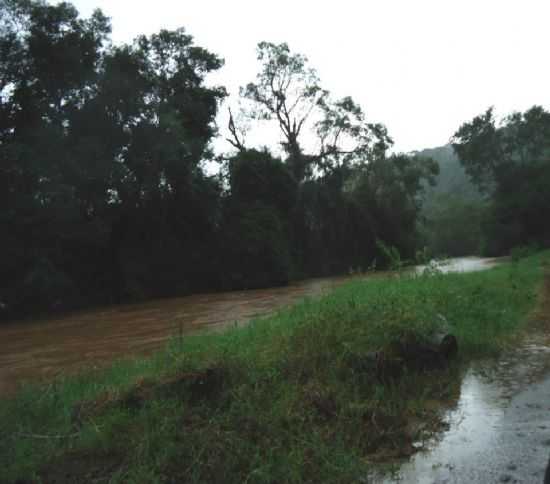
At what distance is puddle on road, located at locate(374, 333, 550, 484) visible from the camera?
2.92 meters

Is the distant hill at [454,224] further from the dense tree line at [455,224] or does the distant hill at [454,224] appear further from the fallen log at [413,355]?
the fallen log at [413,355]

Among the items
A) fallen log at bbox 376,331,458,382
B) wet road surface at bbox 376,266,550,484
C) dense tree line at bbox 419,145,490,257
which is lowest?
wet road surface at bbox 376,266,550,484

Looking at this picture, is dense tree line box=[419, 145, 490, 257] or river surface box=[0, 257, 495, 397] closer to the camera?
river surface box=[0, 257, 495, 397]

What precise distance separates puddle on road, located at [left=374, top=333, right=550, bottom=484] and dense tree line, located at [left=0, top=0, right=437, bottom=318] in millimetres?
16730

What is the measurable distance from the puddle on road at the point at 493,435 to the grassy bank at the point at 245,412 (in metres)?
0.21

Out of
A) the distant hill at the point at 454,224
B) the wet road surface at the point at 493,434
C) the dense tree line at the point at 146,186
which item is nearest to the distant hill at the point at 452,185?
the distant hill at the point at 454,224

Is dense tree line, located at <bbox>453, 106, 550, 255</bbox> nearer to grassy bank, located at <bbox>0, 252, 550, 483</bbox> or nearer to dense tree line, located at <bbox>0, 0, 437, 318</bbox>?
dense tree line, located at <bbox>0, 0, 437, 318</bbox>

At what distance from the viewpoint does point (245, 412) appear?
3.57m

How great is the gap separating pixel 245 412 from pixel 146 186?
64.6ft

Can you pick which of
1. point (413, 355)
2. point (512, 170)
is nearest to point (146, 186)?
point (413, 355)

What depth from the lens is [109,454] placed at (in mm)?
→ 3191

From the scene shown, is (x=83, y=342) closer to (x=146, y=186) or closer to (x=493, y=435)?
(x=493, y=435)

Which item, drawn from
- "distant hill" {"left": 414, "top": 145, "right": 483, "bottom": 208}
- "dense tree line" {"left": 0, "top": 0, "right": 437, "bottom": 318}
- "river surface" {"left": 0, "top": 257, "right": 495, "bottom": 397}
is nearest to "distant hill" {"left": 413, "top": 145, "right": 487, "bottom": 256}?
"distant hill" {"left": 414, "top": 145, "right": 483, "bottom": 208}

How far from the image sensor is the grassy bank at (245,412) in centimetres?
304
